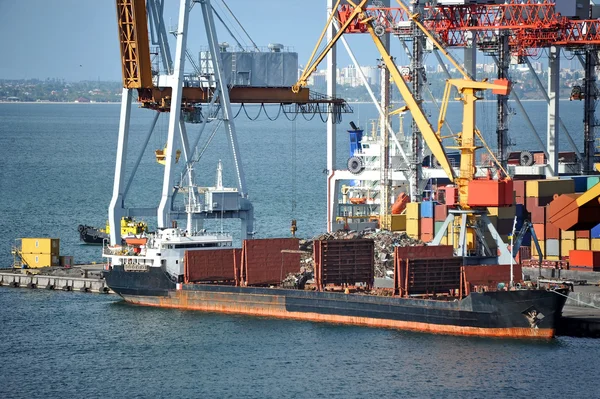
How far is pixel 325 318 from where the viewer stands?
1906 inches

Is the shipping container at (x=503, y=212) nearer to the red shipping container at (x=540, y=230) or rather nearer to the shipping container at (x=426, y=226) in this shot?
the red shipping container at (x=540, y=230)

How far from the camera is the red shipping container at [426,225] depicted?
57.4 m

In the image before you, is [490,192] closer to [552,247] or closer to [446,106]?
[446,106]

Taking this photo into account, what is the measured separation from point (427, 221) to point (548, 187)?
537cm

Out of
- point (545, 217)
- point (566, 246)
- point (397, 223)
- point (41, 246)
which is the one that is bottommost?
point (41, 246)

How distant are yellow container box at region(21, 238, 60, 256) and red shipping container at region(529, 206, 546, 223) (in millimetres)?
20274

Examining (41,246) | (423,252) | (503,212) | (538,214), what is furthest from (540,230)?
(41,246)

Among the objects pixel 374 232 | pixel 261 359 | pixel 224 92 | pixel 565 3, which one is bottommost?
pixel 261 359

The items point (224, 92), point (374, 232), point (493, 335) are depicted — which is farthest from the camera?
point (374, 232)

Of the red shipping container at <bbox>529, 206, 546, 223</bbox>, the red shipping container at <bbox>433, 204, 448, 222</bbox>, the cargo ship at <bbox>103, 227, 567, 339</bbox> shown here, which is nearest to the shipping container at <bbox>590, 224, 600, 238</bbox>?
the red shipping container at <bbox>529, 206, 546, 223</bbox>

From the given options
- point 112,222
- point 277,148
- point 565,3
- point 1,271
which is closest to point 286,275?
point 112,222

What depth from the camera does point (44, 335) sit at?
46219mm

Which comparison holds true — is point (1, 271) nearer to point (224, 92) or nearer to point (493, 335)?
point (224, 92)

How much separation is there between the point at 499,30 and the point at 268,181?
48.2m
